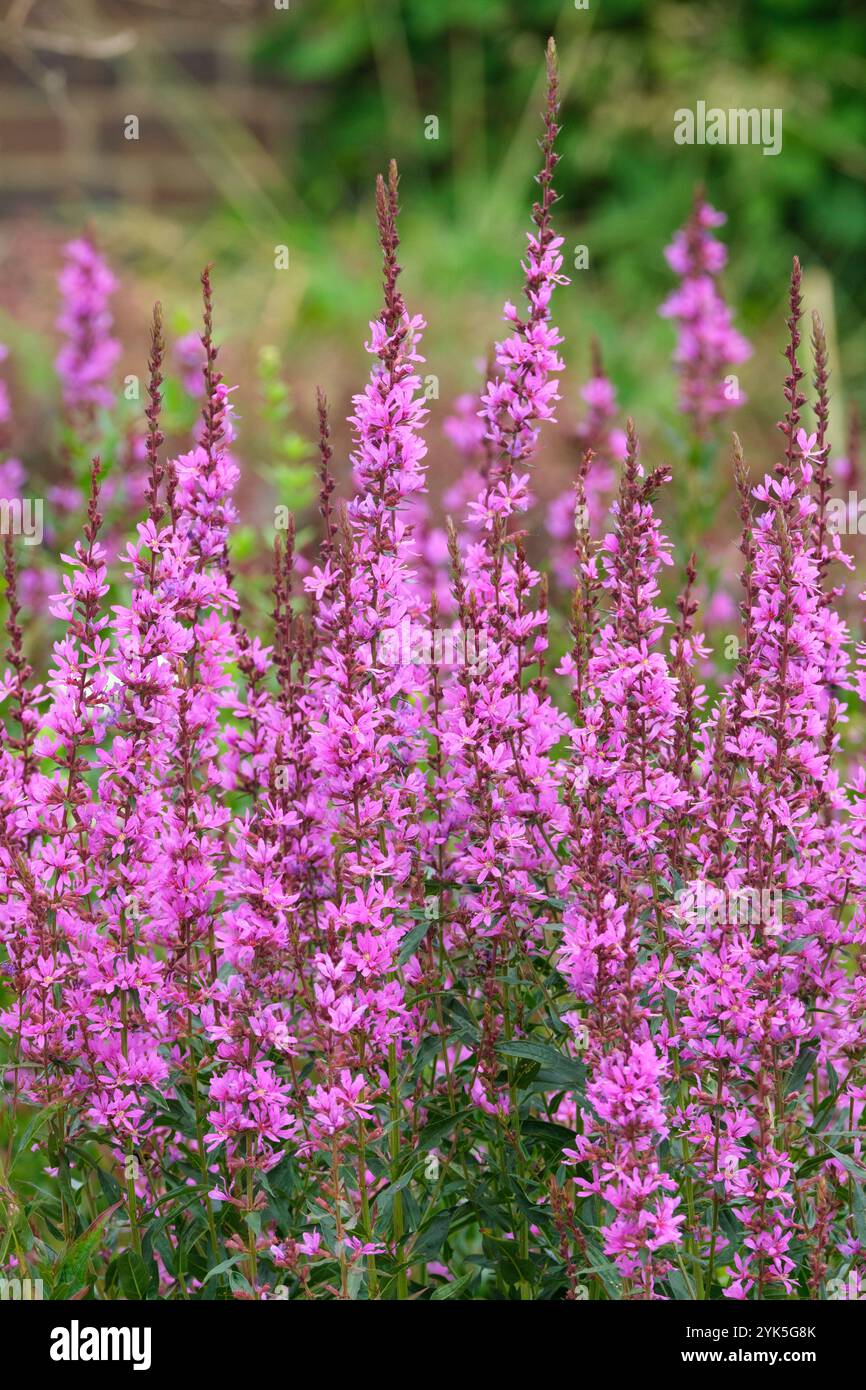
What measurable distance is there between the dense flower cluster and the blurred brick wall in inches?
360

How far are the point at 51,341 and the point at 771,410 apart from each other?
363 cm

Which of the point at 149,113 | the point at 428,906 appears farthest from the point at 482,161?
the point at 428,906

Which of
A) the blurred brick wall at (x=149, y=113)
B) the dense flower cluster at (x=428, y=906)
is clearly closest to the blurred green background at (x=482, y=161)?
the blurred brick wall at (x=149, y=113)

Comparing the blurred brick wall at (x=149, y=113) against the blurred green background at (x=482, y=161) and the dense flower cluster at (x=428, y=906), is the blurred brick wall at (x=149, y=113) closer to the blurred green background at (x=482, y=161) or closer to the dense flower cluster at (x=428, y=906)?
the blurred green background at (x=482, y=161)

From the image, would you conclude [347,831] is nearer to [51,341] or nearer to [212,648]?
[212,648]

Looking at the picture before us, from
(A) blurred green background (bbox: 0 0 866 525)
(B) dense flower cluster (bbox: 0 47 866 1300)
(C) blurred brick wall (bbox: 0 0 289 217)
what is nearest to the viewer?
(B) dense flower cluster (bbox: 0 47 866 1300)

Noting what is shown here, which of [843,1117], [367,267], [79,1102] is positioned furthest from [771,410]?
[79,1102]

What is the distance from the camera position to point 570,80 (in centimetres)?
1096

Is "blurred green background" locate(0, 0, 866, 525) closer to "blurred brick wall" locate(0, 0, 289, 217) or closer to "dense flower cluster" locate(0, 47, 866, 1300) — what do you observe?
"blurred brick wall" locate(0, 0, 289, 217)

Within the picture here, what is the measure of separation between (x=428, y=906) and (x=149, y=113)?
391 inches

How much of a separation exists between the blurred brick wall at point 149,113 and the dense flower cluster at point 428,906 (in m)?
9.15

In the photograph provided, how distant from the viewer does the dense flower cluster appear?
254 cm

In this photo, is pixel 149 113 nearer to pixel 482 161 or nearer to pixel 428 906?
pixel 482 161

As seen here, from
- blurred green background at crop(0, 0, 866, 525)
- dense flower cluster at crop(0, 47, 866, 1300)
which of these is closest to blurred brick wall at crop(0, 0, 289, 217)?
blurred green background at crop(0, 0, 866, 525)
